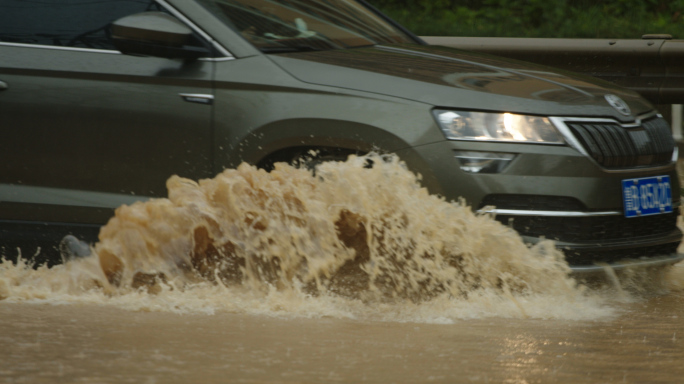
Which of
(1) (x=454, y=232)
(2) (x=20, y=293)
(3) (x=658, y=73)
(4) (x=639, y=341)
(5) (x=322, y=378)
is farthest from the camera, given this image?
(3) (x=658, y=73)

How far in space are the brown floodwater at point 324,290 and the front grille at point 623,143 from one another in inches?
19.0

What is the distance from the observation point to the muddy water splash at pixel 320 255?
409 cm

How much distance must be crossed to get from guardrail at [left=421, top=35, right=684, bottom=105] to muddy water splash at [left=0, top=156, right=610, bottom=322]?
3.85 meters

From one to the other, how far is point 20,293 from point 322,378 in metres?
1.80

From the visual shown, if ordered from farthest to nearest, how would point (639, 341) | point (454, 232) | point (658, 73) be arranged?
A: point (658, 73) < point (454, 232) < point (639, 341)

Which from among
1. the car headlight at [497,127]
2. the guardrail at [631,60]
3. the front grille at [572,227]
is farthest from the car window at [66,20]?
the guardrail at [631,60]

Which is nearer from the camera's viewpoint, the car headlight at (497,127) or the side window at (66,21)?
the car headlight at (497,127)

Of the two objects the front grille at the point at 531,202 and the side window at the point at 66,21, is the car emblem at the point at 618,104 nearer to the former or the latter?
the front grille at the point at 531,202

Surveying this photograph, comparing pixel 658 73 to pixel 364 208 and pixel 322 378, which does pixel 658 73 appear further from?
pixel 322 378

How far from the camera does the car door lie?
4.36 metres

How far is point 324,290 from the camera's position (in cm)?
426

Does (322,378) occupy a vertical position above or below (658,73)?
below

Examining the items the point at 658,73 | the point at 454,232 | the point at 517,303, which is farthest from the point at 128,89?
the point at 658,73

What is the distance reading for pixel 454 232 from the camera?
407 cm
